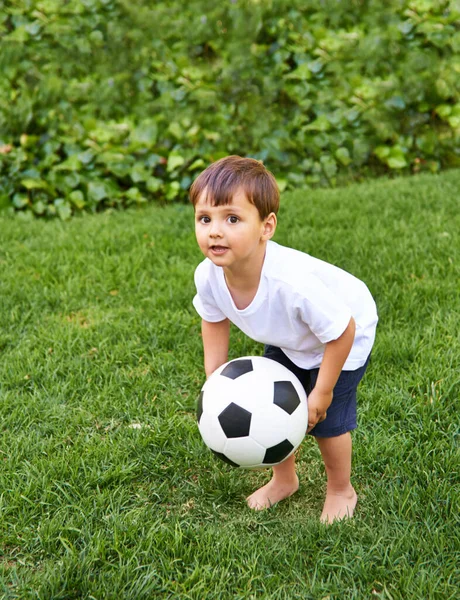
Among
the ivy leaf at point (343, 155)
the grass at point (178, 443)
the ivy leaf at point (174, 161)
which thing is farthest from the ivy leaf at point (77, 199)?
the ivy leaf at point (343, 155)

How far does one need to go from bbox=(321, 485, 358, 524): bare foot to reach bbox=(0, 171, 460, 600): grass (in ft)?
0.15

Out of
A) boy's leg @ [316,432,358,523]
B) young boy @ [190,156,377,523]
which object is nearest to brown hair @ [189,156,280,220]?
young boy @ [190,156,377,523]

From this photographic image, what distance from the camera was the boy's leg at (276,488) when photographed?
2.35 metres

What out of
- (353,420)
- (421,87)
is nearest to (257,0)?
(421,87)

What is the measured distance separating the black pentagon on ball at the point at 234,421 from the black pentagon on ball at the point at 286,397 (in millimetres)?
102

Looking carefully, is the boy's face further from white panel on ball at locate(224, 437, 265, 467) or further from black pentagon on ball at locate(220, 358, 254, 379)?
white panel on ball at locate(224, 437, 265, 467)

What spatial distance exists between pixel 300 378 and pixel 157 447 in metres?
0.69

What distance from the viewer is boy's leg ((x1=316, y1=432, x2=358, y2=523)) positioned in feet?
7.24

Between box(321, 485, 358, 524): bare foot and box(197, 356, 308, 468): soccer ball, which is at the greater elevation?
Answer: box(197, 356, 308, 468): soccer ball

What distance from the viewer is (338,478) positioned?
2.25m

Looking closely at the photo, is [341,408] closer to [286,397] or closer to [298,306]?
[286,397]

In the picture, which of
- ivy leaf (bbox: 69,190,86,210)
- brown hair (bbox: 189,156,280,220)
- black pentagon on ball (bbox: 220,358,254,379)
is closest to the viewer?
brown hair (bbox: 189,156,280,220)

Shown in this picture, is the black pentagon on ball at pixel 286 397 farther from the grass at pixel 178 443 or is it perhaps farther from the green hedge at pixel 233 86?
the green hedge at pixel 233 86

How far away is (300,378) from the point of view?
2.29 m
